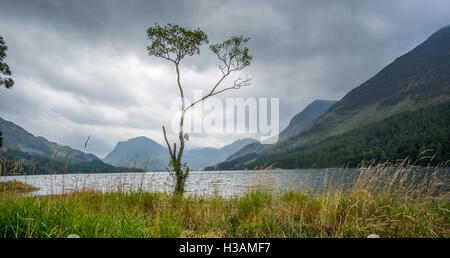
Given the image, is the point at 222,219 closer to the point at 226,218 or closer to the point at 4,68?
the point at 226,218

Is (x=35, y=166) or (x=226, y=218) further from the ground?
(x=35, y=166)

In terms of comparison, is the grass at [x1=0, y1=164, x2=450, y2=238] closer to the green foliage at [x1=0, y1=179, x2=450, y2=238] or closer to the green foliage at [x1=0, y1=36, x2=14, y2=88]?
the green foliage at [x1=0, y1=179, x2=450, y2=238]

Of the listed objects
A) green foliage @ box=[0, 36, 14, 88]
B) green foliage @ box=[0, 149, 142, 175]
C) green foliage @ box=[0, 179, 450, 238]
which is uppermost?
green foliage @ box=[0, 36, 14, 88]

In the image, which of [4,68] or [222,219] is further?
[4,68]

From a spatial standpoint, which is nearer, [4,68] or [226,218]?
[226,218]

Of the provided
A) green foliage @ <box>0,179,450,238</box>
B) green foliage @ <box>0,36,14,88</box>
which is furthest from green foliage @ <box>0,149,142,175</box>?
green foliage @ <box>0,36,14,88</box>

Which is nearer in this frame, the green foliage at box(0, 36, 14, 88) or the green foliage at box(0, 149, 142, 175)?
the green foliage at box(0, 149, 142, 175)

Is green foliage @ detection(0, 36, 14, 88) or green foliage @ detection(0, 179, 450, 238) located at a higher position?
green foliage @ detection(0, 36, 14, 88)

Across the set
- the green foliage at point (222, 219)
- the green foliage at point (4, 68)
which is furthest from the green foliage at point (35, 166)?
the green foliage at point (4, 68)

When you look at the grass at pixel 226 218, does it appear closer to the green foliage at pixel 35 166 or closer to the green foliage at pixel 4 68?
the green foliage at pixel 35 166

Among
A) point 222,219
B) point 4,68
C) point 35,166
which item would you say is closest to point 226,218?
point 222,219

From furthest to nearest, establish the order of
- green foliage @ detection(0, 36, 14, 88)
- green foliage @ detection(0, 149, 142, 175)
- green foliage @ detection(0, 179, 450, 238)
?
green foliage @ detection(0, 36, 14, 88), green foliage @ detection(0, 149, 142, 175), green foliage @ detection(0, 179, 450, 238)

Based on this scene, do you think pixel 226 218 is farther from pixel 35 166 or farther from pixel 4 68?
pixel 4 68
